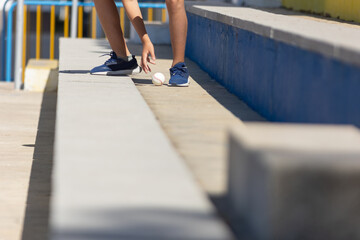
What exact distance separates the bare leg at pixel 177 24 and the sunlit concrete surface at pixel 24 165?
1315 mm

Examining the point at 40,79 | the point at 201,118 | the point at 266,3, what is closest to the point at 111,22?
the point at 201,118

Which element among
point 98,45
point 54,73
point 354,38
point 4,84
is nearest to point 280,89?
point 354,38

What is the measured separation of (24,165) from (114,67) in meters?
1.04

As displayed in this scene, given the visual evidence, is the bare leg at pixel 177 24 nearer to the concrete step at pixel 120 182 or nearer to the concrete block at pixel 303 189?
the concrete step at pixel 120 182

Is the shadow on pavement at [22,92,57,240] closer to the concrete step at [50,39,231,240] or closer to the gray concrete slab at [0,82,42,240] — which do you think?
the gray concrete slab at [0,82,42,240]

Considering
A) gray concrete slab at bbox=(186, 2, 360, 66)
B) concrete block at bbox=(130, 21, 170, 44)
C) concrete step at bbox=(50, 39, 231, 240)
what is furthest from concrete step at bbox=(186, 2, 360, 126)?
concrete block at bbox=(130, 21, 170, 44)

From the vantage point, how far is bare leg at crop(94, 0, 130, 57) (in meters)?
6.64

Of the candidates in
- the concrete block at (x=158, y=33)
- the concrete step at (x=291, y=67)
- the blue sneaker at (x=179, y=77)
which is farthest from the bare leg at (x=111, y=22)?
the concrete block at (x=158, y=33)

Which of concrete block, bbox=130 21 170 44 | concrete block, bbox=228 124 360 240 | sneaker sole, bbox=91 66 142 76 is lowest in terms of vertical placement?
concrete block, bbox=130 21 170 44

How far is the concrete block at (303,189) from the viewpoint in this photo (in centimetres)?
272

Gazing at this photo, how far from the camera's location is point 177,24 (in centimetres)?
623

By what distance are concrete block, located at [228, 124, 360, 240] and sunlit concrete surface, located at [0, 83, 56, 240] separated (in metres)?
2.45

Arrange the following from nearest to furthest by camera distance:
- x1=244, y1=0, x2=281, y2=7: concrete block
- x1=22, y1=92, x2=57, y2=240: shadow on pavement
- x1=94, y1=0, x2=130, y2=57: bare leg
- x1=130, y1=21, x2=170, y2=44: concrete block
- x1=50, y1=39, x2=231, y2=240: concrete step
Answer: x1=50, y1=39, x2=231, y2=240: concrete step, x1=22, y1=92, x2=57, y2=240: shadow on pavement, x1=94, y1=0, x2=130, y2=57: bare leg, x1=244, y1=0, x2=281, y2=7: concrete block, x1=130, y1=21, x2=170, y2=44: concrete block

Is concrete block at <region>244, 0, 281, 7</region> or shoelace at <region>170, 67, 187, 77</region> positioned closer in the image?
shoelace at <region>170, 67, 187, 77</region>
